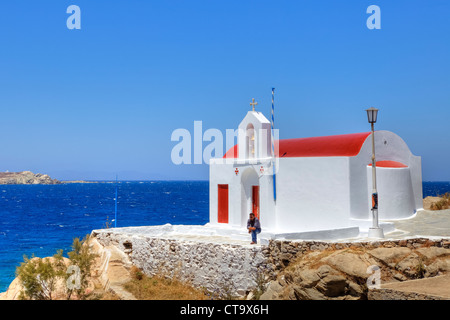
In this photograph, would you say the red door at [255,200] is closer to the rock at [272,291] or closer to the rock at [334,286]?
the rock at [272,291]

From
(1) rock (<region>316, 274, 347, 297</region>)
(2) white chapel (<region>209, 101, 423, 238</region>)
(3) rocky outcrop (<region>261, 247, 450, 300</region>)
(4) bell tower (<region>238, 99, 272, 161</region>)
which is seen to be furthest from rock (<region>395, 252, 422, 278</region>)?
(4) bell tower (<region>238, 99, 272, 161</region>)

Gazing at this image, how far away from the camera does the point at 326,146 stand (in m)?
19.1

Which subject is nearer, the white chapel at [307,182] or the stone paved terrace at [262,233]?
the stone paved terrace at [262,233]

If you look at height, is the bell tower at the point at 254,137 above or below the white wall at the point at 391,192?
above

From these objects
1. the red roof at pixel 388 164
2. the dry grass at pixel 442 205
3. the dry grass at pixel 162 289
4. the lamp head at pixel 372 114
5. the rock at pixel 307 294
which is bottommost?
the dry grass at pixel 162 289

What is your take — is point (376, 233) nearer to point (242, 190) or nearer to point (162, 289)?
point (242, 190)

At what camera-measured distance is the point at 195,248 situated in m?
16.0

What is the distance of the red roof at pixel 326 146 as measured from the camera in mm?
18453

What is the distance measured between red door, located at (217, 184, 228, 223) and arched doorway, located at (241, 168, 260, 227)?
1122 millimetres

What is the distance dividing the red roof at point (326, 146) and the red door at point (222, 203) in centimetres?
336

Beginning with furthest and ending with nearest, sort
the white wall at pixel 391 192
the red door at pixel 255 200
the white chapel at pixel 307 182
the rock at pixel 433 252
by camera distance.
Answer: the red door at pixel 255 200, the white wall at pixel 391 192, the white chapel at pixel 307 182, the rock at pixel 433 252

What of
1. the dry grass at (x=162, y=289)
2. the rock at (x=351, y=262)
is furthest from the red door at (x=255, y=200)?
the rock at (x=351, y=262)

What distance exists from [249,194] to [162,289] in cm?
637
